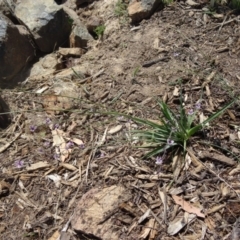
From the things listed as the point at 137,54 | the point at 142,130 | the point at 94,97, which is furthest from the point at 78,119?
the point at 137,54

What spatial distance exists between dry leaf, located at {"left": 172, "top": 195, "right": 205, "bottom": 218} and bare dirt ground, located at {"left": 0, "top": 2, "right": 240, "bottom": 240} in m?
0.02

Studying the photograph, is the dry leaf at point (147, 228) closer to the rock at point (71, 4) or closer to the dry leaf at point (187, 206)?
the dry leaf at point (187, 206)

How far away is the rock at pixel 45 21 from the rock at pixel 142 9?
734 mm

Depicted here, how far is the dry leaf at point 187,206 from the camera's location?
8.54ft

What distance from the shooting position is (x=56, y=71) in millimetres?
4105

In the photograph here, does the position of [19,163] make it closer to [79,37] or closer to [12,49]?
[12,49]

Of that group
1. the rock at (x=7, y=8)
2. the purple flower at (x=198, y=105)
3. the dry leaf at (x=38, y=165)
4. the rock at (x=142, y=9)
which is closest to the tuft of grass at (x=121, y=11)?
the rock at (x=142, y=9)

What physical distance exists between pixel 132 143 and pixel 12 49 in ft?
5.77

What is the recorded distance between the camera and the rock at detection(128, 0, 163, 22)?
4.11 m

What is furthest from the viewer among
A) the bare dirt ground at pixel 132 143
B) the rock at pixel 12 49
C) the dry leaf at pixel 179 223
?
the rock at pixel 12 49

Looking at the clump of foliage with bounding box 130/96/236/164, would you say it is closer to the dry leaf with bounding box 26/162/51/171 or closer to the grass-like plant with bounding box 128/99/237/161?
the grass-like plant with bounding box 128/99/237/161

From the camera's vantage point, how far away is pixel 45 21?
4359 millimetres

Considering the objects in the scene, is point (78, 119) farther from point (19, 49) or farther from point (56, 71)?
point (19, 49)

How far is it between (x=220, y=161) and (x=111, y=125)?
889 mm
